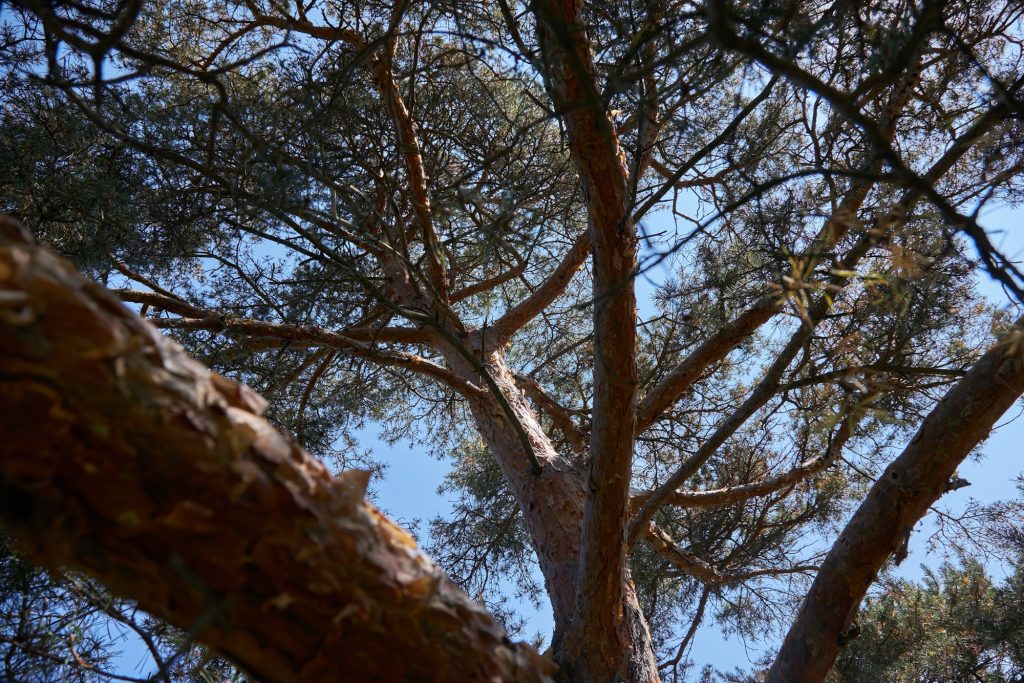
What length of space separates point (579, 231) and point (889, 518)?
262 centimetres

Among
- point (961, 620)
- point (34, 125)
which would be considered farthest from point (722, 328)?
point (34, 125)

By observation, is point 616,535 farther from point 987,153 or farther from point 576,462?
point 987,153

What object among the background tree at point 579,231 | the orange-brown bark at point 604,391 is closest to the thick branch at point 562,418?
the background tree at point 579,231

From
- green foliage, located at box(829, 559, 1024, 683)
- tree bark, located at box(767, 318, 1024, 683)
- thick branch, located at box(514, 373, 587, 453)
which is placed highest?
thick branch, located at box(514, 373, 587, 453)

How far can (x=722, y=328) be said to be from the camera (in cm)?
241

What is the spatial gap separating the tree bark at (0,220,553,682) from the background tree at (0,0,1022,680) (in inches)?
19.1

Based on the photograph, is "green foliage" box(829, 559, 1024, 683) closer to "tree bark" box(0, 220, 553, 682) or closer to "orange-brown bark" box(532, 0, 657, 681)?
"orange-brown bark" box(532, 0, 657, 681)

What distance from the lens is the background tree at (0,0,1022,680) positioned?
5.32 feet

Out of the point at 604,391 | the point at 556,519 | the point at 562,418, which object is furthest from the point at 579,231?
the point at 604,391

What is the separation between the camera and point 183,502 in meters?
0.73

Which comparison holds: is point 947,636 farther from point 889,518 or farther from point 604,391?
point 604,391

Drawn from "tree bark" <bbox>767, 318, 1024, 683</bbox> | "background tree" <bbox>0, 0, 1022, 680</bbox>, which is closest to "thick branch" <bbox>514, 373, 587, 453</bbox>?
"background tree" <bbox>0, 0, 1022, 680</bbox>

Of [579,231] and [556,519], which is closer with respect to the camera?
[556,519]

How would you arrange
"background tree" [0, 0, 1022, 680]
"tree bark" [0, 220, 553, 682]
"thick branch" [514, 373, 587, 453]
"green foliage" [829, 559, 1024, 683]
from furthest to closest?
1. "thick branch" [514, 373, 587, 453]
2. "green foliage" [829, 559, 1024, 683]
3. "background tree" [0, 0, 1022, 680]
4. "tree bark" [0, 220, 553, 682]
